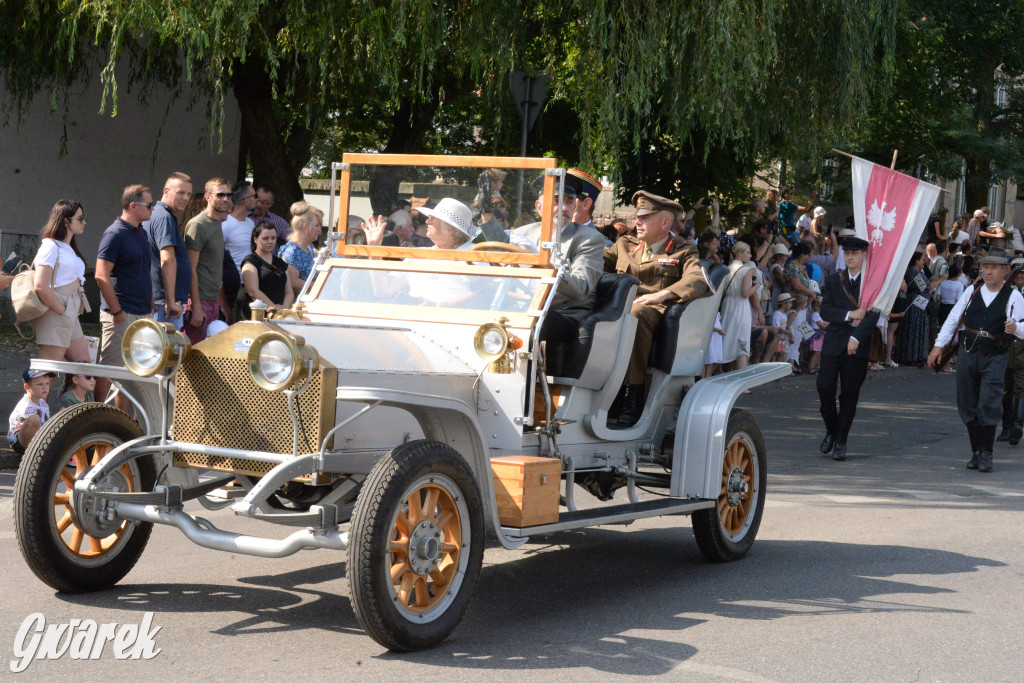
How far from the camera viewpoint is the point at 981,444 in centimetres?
1060

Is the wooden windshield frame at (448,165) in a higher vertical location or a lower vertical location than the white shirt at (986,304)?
higher

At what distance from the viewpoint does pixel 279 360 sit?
187 inches

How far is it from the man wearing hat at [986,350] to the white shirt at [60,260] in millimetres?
7251

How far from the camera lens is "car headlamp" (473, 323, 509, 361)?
5.52 metres

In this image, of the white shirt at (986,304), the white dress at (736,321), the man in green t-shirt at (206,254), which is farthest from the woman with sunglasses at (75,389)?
the white dress at (736,321)

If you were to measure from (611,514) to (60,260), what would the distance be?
4970 millimetres

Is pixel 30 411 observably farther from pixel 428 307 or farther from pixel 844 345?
pixel 844 345

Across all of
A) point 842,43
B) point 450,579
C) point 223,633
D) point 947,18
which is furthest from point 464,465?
point 947,18

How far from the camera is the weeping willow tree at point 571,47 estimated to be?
1055cm

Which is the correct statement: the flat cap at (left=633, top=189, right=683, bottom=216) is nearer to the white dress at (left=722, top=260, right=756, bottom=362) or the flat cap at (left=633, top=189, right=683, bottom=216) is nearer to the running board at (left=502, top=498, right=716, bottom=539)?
the running board at (left=502, top=498, right=716, bottom=539)

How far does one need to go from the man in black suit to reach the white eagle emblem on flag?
107cm

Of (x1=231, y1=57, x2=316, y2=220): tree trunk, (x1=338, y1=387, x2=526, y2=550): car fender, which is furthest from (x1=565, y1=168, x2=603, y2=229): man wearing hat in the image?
(x1=231, y1=57, x2=316, y2=220): tree trunk

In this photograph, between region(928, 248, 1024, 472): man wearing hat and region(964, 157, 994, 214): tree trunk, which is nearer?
region(928, 248, 1024, 472): man wearing hat

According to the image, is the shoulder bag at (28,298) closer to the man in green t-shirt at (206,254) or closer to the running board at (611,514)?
the man in green t-shirt at (206,254)
